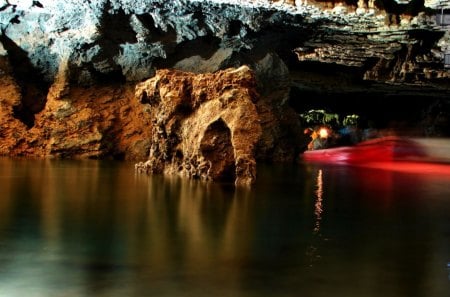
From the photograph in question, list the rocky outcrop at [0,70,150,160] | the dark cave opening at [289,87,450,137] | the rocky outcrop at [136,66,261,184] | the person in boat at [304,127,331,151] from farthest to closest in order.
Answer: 1. the dark cave opening at [289,87,450,137]
2. the person in boat at [304,127,331,151]
3. the rocky outcrop at [0,70,150,160]
4. the rocky outcrop at [136,66,261,184]

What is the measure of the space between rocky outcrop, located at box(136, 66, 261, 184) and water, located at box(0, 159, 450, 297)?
4.24ft

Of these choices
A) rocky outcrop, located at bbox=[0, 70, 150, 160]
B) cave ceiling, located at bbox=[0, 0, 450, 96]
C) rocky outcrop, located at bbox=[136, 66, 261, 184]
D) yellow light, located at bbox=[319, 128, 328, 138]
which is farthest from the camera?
yellow light, located at bbox=[319, 128, 328, 138]

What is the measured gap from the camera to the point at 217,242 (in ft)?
10.7

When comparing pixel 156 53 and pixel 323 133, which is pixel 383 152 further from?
pixel 323 133

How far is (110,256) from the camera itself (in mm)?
2787

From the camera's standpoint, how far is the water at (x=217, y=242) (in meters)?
2.38

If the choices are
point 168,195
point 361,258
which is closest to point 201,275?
point 361,258

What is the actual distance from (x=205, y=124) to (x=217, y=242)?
4152 mm

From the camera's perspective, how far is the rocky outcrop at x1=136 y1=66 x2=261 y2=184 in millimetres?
7000

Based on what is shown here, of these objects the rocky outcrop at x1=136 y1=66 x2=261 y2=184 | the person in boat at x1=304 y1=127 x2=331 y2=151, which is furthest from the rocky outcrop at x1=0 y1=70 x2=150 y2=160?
the person in boat at x1=304 y1=127 x2=331 y2=151

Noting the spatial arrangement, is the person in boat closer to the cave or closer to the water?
the cave

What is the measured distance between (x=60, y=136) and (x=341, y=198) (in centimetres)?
839

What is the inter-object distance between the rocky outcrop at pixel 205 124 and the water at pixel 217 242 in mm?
1293

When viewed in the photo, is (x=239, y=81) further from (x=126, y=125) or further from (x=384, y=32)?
(x=126, y=125)
